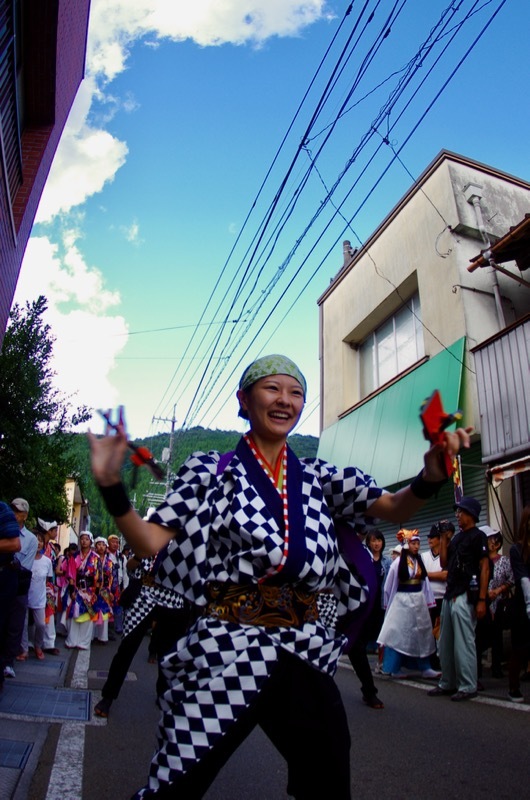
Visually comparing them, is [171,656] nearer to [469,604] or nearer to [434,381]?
[469,604]

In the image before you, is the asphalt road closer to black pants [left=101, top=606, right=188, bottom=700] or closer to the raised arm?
black pants [left=101, top=606, right=188, bottom=700]

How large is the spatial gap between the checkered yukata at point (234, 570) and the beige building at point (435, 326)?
746cm

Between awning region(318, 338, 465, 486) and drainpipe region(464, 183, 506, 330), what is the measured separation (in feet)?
3.11

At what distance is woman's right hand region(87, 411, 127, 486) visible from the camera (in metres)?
1.83

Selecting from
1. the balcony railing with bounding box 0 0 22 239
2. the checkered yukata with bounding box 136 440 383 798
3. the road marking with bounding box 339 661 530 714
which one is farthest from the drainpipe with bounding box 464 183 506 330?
the checkered yukata with bounding box 136 440 383 798

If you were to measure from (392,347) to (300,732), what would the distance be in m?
13.0

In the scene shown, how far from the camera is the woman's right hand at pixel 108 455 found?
1831 mm

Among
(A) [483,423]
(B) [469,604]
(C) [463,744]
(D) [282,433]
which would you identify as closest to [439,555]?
(B) [469,604]

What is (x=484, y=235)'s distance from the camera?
1169 cm

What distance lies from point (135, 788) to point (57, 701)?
2.45 meters

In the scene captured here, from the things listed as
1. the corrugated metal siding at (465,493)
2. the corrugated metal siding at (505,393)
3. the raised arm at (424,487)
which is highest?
the corrugated metal siding at (505,393)

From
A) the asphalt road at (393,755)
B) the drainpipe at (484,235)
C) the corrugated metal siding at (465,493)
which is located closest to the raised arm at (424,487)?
the asphalt road at (393,755)

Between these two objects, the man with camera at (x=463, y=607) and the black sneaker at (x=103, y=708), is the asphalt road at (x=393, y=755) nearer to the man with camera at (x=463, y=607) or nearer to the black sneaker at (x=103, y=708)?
the black sneaker at (x=103, y=708)

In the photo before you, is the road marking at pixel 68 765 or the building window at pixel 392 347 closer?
the road marking at pixel 68 765
